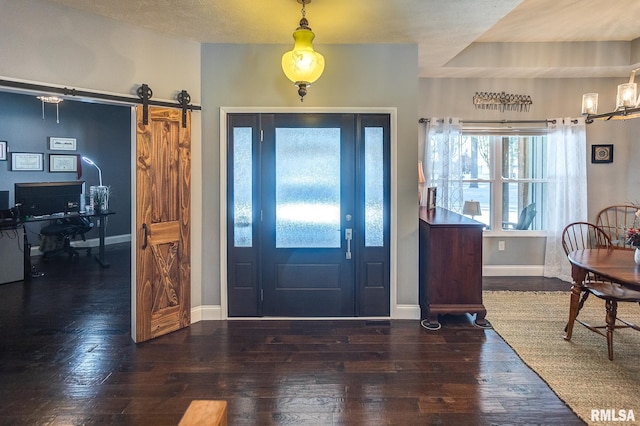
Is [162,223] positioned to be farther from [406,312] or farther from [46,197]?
[46,197]

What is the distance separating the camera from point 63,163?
24.5 feet

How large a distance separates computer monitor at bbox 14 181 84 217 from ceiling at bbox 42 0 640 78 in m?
4.07

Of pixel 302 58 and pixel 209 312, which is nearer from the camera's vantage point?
pixel 302 58

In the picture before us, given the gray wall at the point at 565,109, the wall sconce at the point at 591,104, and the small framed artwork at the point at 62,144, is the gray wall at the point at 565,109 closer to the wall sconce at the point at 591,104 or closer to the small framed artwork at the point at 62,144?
the wall sconce at the point at 591,104

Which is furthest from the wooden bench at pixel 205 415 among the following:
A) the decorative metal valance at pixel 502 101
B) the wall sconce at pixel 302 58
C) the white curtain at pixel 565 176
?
the white curtain at pixel 565 176

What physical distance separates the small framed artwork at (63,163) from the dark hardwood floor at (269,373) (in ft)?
12.9

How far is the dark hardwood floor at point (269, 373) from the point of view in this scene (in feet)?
7.98

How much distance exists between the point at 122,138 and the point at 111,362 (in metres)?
6.57

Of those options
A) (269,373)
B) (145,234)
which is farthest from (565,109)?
(145,234)

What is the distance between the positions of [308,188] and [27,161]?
19.4 feet

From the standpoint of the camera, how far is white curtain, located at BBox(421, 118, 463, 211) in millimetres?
5344

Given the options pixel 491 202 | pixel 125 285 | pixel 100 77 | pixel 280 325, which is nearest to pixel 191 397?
pixel 280 325

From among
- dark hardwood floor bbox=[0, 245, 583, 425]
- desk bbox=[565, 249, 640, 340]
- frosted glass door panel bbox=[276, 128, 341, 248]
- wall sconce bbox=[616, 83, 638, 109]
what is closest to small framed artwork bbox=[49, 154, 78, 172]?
dark hardwood floor bbox=[0, 245, 583, 425]

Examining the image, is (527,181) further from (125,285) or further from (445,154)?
(125,285)
